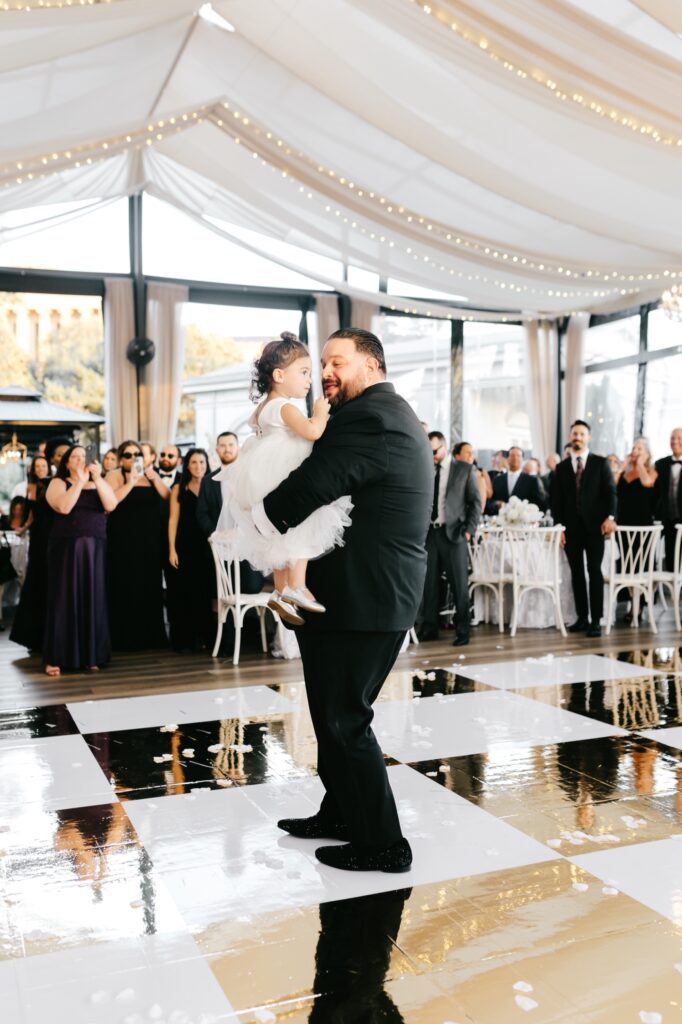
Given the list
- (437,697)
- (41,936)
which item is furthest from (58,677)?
(41,936)

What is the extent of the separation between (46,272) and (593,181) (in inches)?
255

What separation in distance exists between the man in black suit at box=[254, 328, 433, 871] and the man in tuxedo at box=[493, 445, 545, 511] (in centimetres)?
714

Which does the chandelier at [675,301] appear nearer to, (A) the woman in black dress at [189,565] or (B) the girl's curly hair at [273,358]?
(A) the woman in black dress at [189,565]

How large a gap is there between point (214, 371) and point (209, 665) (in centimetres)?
639

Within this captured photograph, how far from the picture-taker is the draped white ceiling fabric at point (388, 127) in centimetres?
481

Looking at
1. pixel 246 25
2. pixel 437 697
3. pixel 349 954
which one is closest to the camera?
pixel 349 954

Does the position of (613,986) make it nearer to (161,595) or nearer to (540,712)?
(540,712)

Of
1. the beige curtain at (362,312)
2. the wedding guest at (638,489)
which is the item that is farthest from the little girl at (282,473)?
the beige curtain at (362,312)

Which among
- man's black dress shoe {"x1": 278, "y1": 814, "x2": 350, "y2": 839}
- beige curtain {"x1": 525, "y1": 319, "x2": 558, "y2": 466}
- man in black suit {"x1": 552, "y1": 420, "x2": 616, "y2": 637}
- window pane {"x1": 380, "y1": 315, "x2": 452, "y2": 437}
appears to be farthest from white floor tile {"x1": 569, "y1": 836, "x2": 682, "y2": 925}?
beige curtain {"x1": 525, "y1": 319, "x2": 558, "y2": 466}

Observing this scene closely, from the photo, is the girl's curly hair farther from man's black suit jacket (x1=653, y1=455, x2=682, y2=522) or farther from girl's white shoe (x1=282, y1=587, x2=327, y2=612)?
man's black suit jacket (x1=653, y1=455, x2=682, y2=522)

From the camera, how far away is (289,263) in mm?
10914

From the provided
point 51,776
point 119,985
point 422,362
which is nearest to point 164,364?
point 422,362

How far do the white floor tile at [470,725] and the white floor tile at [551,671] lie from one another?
16.9 inches

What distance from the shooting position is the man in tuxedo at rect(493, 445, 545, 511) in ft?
32.3
